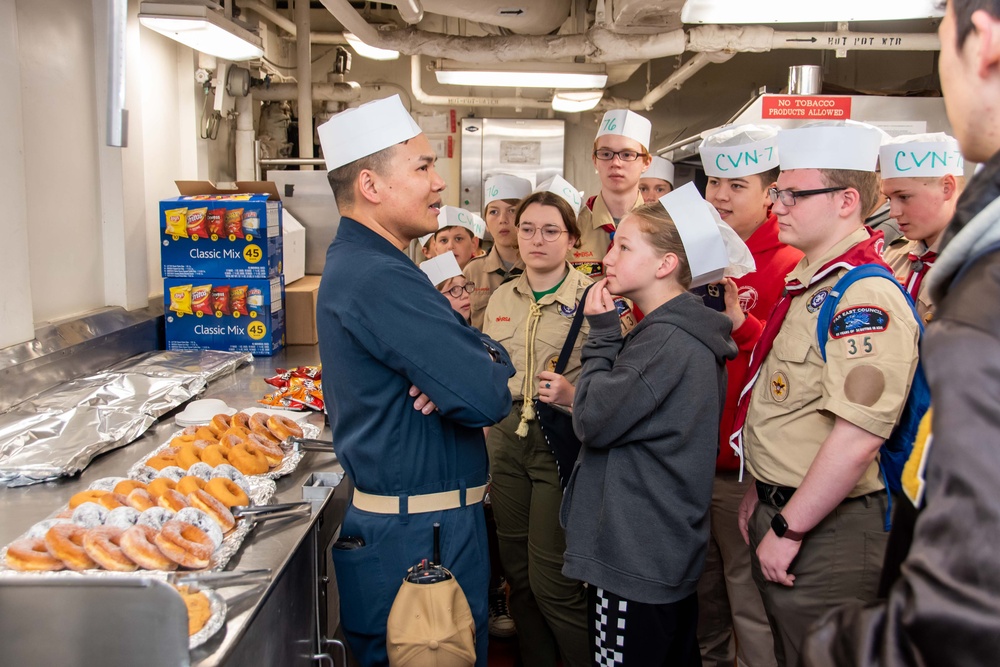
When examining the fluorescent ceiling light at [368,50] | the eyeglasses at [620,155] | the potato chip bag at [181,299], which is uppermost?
the fluorescent ceiling light at [368,50]

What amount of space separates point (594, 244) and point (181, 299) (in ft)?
5.83

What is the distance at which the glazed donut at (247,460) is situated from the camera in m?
2.03

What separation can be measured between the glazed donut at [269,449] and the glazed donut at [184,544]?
55 cm

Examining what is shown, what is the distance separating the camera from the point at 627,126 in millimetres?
2865

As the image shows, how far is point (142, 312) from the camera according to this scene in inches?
133

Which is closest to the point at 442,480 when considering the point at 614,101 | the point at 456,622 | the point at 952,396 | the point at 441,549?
the point at 441,549

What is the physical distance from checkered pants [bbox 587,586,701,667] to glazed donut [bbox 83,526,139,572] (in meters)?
0.96

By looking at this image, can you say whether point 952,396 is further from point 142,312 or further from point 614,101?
point 614,101

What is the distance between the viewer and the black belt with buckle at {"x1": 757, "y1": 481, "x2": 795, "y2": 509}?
5.68 ft

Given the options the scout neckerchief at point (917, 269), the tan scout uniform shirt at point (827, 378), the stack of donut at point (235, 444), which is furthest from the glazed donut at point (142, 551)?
the scout neckerchief at point (917, 269)

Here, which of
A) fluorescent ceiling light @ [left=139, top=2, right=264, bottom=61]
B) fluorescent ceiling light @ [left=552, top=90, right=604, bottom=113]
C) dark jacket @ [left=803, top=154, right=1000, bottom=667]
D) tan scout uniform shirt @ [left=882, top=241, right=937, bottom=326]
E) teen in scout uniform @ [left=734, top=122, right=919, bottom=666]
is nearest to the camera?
dark jacket @ [left=803, top=154, right=1000, bottom=667]

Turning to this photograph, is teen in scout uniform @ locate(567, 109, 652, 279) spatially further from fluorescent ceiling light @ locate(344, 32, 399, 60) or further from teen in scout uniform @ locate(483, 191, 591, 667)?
fluorescent ceiling light @ locate(344, 32, 399, 60)

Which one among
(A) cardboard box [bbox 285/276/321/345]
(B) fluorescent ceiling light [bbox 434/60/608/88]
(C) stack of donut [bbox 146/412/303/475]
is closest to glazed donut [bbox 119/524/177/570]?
(C) stack of donut [bbox 146/412/303/475]

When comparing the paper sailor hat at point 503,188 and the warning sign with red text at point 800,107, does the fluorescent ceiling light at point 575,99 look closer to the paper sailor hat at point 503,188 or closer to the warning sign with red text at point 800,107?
the warning sign with red text at point 800,107
